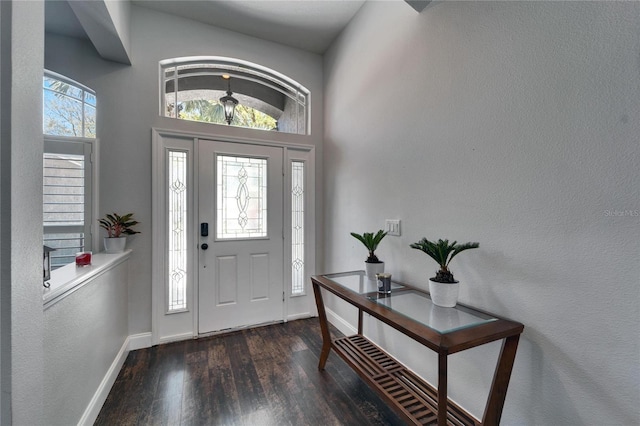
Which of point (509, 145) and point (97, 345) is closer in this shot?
point (509, 145)

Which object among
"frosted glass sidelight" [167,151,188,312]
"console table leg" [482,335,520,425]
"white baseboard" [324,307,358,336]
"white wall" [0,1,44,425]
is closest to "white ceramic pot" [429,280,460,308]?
"console table leg" [482,335,520,425]

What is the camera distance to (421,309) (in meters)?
1.44

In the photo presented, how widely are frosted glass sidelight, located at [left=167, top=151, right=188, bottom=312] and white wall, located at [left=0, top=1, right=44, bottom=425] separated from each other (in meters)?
1.66

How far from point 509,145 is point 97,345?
2653 mm

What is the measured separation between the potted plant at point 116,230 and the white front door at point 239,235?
60 centimetres

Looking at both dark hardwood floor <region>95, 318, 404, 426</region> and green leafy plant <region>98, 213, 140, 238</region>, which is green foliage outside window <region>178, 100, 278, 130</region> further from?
dark hardwood floor <region>95, 318, 404, 426</region>

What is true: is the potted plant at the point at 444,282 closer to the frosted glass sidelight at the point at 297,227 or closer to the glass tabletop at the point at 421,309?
the glass tabletop at the point at 421,309

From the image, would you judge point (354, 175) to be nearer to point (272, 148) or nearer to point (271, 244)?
Result: point (272, 148)

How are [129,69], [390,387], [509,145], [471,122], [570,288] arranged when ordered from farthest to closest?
[129,69]
[390,387]
[471,122]
[509,145]
[570,288]

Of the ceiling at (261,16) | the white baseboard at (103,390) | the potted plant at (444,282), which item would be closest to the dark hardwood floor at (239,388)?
the white baseboard at (103,390)

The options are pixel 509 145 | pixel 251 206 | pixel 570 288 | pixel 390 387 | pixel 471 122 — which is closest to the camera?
pixel 570 288

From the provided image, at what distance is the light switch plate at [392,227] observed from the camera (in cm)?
203

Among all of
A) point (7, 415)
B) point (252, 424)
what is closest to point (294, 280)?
point (252, 424)

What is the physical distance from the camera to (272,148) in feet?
9.74
